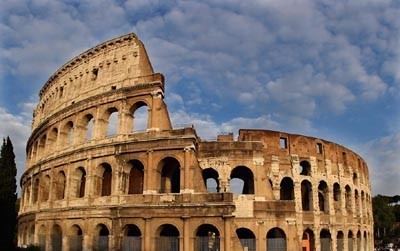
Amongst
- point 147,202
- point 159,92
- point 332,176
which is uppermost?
point 159,92

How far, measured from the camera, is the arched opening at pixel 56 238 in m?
23.1

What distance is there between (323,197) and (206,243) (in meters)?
12.9

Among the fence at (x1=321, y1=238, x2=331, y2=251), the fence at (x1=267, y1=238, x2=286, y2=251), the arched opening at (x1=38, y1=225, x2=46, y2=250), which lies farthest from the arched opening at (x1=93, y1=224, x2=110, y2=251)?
the fence at (x1=321, y1=238, x2=331, y2=251)

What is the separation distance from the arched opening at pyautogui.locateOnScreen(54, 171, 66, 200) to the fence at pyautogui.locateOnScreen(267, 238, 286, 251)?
43.6 ft

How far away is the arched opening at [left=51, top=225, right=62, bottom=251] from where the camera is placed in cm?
2314

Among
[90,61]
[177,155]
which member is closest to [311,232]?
[177,155]

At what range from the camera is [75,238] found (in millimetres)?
22047

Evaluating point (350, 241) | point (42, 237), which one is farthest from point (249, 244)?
point (42, 237)

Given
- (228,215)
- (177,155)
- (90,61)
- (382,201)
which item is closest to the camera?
(228,215)

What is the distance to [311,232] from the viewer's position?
26.0 m

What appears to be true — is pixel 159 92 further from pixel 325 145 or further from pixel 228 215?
pixel 325 145

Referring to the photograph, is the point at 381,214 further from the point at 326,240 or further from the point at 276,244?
the point at 276,244

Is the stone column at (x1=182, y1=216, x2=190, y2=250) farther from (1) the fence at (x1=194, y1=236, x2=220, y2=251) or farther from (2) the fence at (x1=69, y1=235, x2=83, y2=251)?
(2) the fence at (x1=69, y1=235, x2=83, y2=251)

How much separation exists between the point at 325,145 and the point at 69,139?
18226 mm
